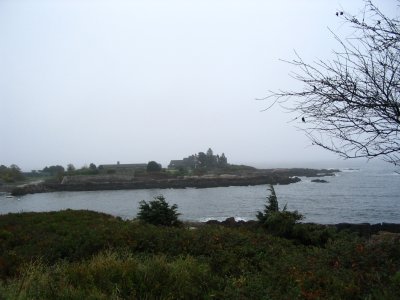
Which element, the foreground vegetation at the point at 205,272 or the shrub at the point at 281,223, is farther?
the shrub at the point at 281,223

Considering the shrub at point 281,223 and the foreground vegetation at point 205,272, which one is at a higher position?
the foreground vegetation at point 205,272

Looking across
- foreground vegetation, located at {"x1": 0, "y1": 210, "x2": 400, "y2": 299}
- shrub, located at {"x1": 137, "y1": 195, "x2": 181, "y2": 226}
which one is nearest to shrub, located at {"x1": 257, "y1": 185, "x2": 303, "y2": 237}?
shrub, located at {"x1": 137, "y1": 195, "x2": 181, "y2": 226}

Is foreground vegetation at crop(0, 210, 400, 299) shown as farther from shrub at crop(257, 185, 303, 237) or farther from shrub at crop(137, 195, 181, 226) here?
shrub at crop(137, 195, 181, 226)

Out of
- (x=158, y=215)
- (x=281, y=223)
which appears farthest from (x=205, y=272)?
(x=158, y=215)

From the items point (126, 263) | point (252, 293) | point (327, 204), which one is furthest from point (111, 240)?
point (327, 204)

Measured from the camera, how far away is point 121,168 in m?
95.3

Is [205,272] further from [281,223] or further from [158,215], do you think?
[158,215]

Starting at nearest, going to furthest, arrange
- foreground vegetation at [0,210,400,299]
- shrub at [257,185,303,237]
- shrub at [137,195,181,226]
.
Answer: foreground vegetation at [0,210,400,299]
shrub at [257,185,303,237]
shrub at [137,195,181,226]

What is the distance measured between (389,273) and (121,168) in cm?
9467

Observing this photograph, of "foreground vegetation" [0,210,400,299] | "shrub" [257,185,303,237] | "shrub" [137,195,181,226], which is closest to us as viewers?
"foreground vegetation" [0,210,400,299]

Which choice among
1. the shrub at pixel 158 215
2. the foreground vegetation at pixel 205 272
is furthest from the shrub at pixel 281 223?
the foreground vegetation at pixel 205 272

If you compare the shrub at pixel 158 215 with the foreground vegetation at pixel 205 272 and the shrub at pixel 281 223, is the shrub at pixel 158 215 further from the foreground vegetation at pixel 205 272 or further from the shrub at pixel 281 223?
the foreground vegetation at pixel 205 272

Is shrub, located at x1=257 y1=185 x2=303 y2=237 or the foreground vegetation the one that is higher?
the foreground vegetation

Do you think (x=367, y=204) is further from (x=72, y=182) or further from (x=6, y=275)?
(x=72, y=182)
